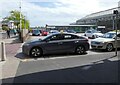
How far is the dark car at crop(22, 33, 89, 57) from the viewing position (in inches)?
588

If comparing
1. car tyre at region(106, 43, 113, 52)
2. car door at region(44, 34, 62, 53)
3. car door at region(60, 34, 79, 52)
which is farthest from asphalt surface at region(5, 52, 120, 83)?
car tyre at region(106, 43, 113, 52)

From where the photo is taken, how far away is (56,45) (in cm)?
A: 1523

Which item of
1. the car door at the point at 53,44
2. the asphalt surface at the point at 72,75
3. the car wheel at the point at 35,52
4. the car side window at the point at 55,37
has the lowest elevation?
the asphalt surface at the point at 72,75

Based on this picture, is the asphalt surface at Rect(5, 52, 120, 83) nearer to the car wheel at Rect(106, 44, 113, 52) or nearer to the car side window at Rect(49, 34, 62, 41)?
the car side window at Rect(49, 34, 62, 41)

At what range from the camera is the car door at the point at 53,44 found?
15.1m

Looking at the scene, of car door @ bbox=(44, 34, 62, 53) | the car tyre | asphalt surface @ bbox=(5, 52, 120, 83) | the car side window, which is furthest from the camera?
the car tyre

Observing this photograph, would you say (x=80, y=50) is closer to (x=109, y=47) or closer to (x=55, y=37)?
(x=55, y=37)

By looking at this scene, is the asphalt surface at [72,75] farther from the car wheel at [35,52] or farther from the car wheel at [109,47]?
the car wheel at [109,47]

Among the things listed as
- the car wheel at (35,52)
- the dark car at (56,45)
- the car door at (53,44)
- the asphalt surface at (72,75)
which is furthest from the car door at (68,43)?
the asphalt surface at (72,75)

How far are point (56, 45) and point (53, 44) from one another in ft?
0.70

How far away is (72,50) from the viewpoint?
15641 millimetres

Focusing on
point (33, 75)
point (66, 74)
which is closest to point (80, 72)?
point (66, 74)

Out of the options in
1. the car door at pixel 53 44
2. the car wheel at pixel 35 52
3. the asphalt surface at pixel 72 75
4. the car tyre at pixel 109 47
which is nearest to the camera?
the asphalt surface at pixel 72 75

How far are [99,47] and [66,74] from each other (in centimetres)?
860
